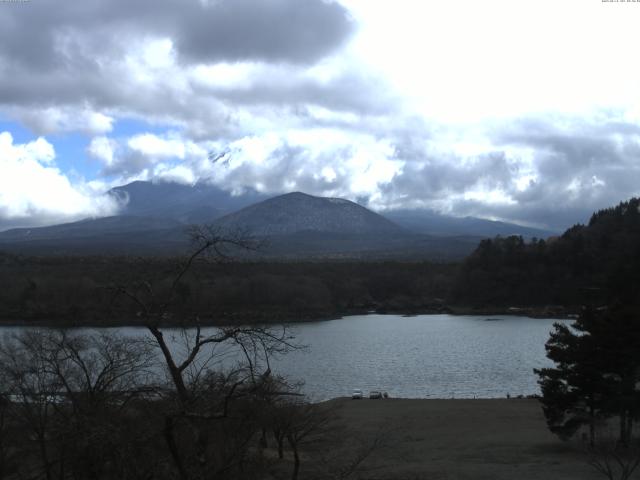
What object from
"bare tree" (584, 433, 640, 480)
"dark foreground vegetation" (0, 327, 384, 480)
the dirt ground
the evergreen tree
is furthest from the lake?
"dark foreground vegetation" (0, 327, 384, 480)

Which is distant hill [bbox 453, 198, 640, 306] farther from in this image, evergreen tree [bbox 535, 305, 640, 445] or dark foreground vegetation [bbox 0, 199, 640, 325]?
evergreen tree [bbox 535, 305, 640, 445]

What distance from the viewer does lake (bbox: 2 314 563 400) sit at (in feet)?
125

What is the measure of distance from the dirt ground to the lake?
413 centimetres

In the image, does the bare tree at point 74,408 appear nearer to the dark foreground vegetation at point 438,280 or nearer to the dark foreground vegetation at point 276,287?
the dark foreground vegetation at point 276,287

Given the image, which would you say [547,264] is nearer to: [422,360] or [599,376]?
[422,360]

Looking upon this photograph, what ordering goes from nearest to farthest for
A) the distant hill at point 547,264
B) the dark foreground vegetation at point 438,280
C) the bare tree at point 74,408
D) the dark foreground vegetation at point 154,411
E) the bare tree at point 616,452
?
the dark foreground vegetation at point 154,411
the bare tree at point 74,408
the bare tree at point 616,452
the dark foreground vegetation at point 438,280
the distant hill at point 547,264

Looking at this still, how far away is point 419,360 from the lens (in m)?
48.0

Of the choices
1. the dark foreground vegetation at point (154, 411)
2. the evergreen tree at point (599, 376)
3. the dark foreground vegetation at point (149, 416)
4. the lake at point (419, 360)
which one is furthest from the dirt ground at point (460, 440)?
the dark foreground vegetation at point (154, 411)

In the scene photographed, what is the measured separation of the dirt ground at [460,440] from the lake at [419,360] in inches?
163

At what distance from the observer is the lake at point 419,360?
125ft

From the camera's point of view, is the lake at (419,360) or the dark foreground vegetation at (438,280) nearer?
the lake at (419,360)

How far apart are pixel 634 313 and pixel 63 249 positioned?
15112 cm

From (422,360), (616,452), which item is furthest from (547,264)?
(616,452)

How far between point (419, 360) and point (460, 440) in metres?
23.0
